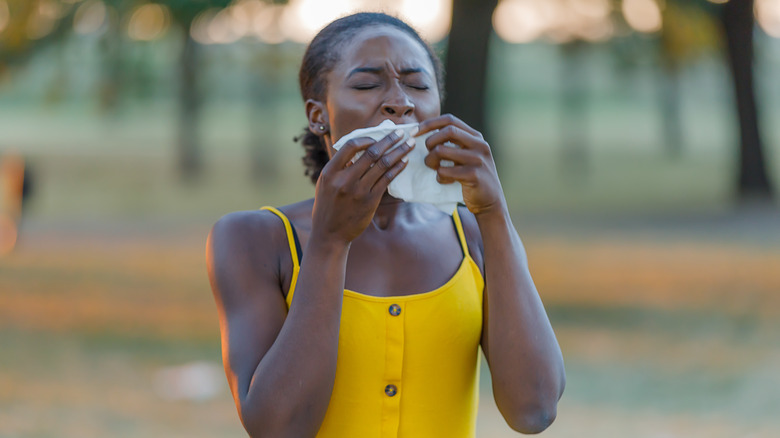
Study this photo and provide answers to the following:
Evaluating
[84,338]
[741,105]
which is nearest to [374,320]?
[84,338]

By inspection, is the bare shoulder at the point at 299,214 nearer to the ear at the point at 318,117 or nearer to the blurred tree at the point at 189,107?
the ear at the point at 318,117

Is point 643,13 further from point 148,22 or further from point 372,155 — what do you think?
point 372,155

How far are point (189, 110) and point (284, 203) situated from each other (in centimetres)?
1187

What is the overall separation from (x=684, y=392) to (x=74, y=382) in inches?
171

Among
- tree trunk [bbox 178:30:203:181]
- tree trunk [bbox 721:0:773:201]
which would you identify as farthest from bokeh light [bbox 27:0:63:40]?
tree trunk [bbox 721:0:773:201]

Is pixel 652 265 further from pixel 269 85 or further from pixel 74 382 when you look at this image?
pixel 269 85

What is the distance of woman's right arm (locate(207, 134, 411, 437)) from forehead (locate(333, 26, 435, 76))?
0.30m

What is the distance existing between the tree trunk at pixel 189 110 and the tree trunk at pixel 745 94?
14476 mm

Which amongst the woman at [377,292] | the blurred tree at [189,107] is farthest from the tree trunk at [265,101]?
the woman at [377,292]

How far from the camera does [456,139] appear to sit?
183 cm

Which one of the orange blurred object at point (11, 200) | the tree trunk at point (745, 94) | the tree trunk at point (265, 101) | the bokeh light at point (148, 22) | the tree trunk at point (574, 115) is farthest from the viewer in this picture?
the tree trunk at point (574, 115)

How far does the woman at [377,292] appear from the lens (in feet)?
5.97

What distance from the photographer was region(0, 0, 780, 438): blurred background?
624cm

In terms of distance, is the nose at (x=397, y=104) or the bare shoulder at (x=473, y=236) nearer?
the nose at (x=397, y=104)
